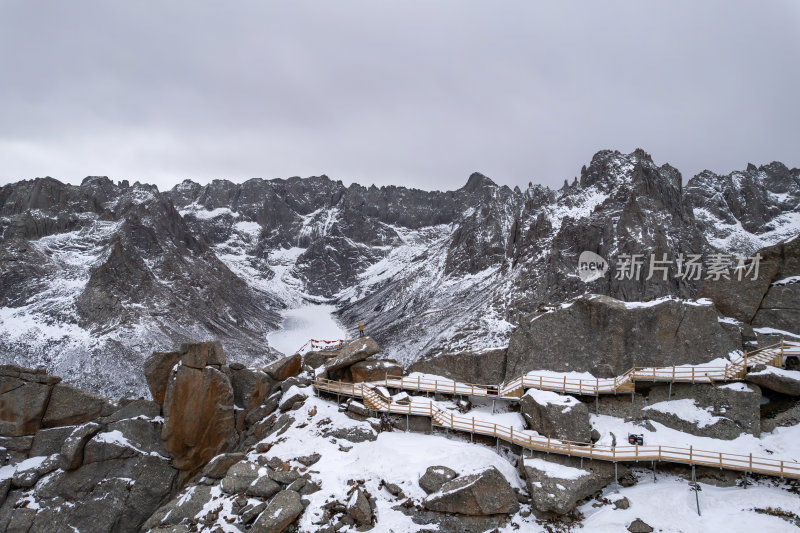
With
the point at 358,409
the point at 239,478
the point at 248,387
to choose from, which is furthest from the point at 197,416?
the point at 358,409

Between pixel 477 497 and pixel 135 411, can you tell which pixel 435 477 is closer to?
pixel 477 497

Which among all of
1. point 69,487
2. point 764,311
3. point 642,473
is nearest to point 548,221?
point 764,311

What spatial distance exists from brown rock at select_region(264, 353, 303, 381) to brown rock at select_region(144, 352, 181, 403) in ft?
19.8

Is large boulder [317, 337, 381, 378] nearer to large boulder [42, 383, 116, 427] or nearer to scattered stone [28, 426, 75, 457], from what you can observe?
large boulder [42, 383, 116, 427]

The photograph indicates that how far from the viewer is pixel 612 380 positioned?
2655 cm

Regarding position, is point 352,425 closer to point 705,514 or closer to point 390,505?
point 390,505

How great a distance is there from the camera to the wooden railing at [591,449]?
1992cm

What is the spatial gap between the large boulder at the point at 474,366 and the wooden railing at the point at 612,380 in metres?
0.82

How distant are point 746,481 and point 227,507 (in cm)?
2310

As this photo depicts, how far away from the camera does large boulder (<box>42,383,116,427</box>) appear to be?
28.0 m

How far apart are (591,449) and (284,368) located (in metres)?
20.3

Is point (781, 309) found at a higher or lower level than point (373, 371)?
higher

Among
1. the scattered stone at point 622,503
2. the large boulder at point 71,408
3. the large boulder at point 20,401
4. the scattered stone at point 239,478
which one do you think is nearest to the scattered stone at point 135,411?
the large boulder at point 71,408

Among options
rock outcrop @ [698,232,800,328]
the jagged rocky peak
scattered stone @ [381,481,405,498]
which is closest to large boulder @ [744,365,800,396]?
rock outcrop @ [698,232,800,328]
